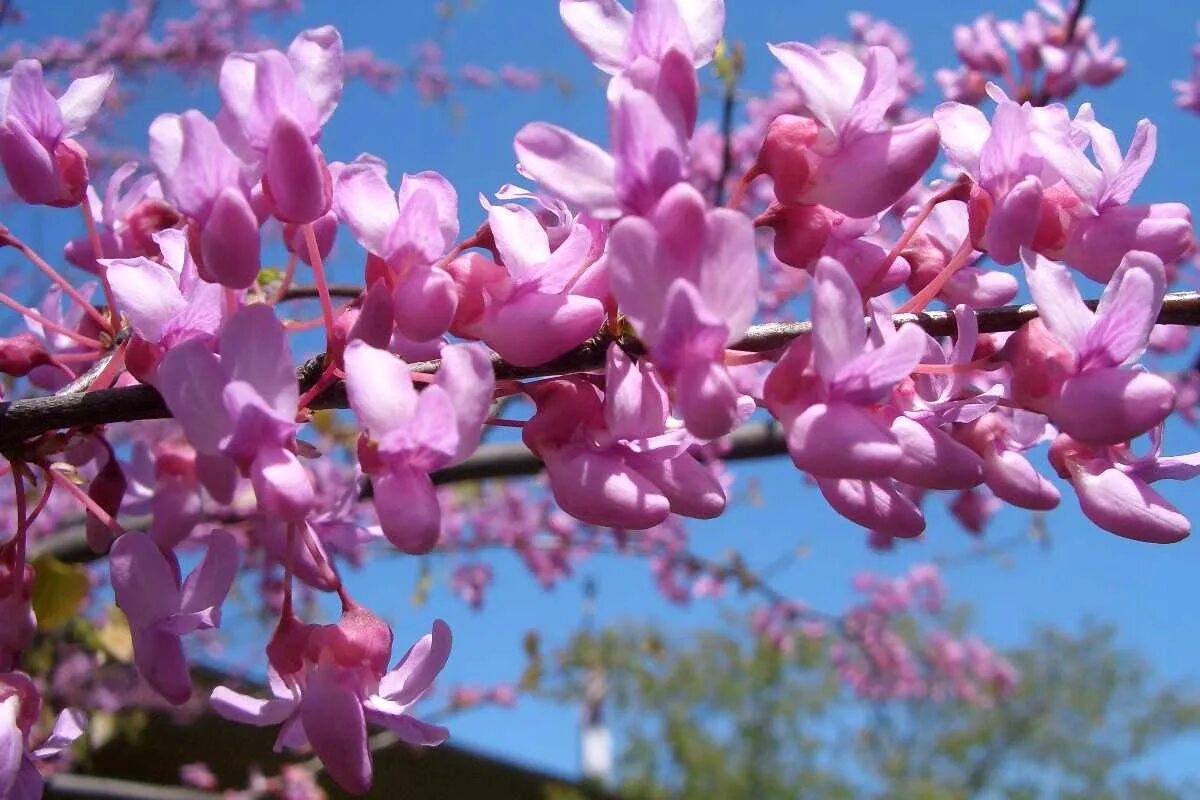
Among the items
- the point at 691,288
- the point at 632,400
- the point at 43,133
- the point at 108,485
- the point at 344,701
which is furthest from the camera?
the point at 108,485

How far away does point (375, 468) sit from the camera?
29.7 inches

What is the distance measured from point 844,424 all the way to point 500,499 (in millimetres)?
5493

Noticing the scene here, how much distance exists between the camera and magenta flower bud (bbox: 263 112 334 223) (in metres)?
0.77

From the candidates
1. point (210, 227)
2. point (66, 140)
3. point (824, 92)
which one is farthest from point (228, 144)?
point (824, 92)

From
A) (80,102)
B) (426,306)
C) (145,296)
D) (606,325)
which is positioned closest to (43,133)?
(80,102)

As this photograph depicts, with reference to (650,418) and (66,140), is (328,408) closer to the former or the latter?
(650,418)

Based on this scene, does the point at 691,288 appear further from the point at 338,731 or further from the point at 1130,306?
the point at 338,731

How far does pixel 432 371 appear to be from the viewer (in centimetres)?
89

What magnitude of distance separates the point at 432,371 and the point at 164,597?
313 millimetres

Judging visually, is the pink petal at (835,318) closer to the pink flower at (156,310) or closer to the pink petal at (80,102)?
the pink flower at (156,310)

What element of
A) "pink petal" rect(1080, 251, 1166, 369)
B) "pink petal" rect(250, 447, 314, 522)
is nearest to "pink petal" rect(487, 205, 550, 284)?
"pink petal" rect(250, 447, 314, 522)

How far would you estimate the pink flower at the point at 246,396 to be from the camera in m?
0.72

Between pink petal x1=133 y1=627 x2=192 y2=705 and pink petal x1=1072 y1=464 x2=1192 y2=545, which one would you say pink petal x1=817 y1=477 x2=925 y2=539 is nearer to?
pink petal x1=1072 y1=464 x2=1192 y2=545

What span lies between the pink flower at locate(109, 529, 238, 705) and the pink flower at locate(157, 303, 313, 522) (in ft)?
0.69
